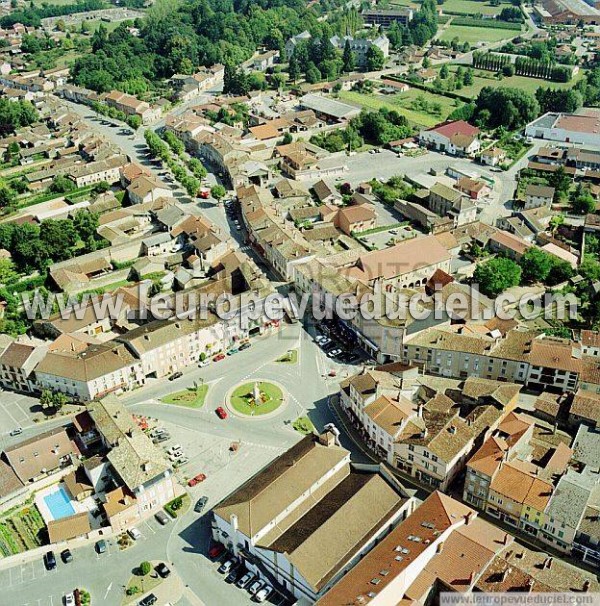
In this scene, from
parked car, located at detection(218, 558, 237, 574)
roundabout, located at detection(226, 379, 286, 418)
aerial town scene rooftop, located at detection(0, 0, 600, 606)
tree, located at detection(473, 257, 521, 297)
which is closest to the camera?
aerial town scene rooftop, located at detection(0, 0, 600, 606)

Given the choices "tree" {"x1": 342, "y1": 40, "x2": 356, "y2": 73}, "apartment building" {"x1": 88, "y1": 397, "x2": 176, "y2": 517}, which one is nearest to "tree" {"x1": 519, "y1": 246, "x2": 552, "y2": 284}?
"apartment building" {"x1": 88, "y1": 397, "x2": 176, "y2": 517}

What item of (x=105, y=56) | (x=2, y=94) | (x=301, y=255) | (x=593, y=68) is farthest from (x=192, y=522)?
(x=593, y=68)

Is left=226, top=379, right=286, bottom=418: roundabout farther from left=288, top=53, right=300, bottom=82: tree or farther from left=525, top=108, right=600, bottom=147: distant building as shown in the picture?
left=288, top=53, right=300, bottom=82: tree

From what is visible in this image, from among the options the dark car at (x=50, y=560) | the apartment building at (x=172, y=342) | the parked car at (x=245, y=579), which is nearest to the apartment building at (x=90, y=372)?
the apartment building at (x=172, y=342)

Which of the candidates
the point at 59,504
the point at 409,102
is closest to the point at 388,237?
the point at 59,504

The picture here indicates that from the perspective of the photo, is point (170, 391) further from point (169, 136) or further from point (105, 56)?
point (105, 56)
